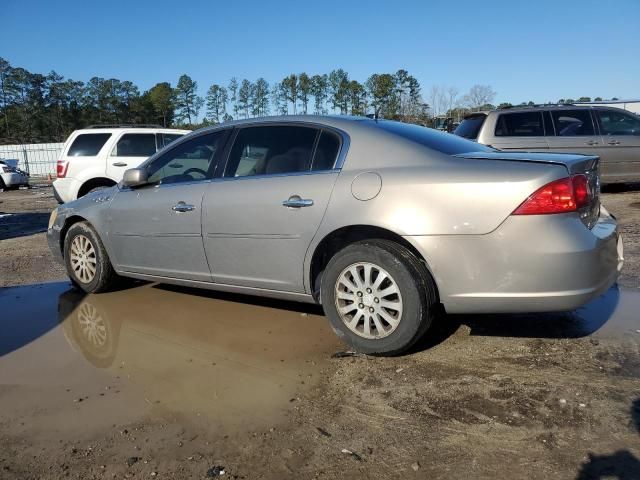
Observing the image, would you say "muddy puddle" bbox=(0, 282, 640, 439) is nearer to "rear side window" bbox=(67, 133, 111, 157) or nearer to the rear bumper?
the rear bumper

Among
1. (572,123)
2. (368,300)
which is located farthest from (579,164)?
(572,123)

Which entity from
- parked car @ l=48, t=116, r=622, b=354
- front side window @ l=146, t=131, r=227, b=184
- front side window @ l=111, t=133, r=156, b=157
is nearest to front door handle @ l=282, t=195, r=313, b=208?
parked car @ l=48, t=116, r=622, b=354

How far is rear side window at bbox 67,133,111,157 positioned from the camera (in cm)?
995

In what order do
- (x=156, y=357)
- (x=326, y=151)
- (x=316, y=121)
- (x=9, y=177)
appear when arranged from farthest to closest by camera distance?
(x=9, y=177)
(x=316, y=121)
(x=326, y=151)
(x=156, y=357)

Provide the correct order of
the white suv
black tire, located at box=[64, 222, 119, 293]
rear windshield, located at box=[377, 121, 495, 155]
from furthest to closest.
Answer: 1. the white suv
2. black tire, located at box=[64, 222, 119, 293]
3. rear windshield, located at box=[377, 121, 495, 155]

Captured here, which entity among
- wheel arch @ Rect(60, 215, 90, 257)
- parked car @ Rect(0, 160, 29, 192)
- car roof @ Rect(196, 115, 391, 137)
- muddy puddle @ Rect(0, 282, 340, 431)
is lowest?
muddy puddle @ Rect(0, 282, 340, 431)

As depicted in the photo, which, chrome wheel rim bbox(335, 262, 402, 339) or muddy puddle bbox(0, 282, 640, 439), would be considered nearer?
muddy puddle bbox(0, 282, 640, 439)

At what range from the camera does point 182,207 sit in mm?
4207

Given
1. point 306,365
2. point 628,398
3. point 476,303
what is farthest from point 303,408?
point 628,398

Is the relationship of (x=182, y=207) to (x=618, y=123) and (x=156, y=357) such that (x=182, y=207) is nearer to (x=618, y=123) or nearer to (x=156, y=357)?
(x=156, y=357)

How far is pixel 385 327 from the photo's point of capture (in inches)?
131

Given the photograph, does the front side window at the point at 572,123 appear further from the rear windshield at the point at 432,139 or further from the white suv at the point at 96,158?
the white suv at the point at 96,158

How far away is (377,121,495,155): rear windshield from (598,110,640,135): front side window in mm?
7749

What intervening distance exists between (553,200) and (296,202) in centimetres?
158
